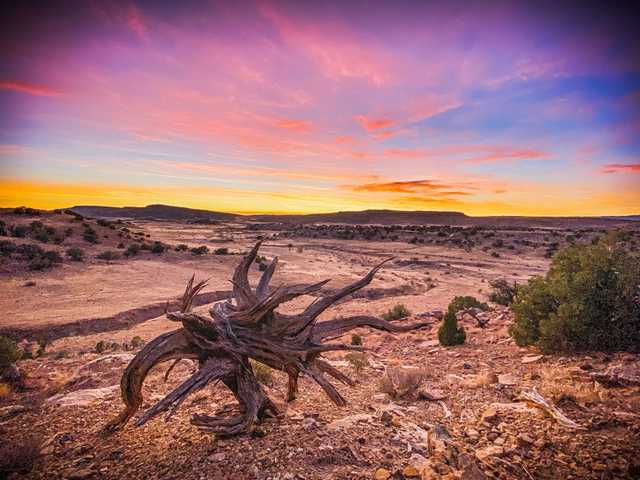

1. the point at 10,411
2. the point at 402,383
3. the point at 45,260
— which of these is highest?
the point at 402,383

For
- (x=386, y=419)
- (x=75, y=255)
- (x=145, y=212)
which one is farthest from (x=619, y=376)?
(x=145, y=212)

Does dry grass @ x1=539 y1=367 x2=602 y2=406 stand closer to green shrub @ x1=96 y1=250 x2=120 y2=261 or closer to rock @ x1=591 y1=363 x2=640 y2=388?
rock @ x1=591 y1=363 x2=640 y2=388

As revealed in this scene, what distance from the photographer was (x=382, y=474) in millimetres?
3303

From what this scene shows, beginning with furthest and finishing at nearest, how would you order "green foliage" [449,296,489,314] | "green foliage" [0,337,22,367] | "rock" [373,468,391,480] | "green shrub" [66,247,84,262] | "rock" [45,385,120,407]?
"green shrub" [66,247,84,262] < "green foliage" [449,296,489,314] < "green foliage" [0,337,22,367] < "rock" [45,385,120,407] < "rock" [373,468,391,480]

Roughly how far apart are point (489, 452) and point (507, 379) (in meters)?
2.45

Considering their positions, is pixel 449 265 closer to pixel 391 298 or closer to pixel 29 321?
pixel 391 298

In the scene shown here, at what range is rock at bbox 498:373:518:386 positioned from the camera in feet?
18.0

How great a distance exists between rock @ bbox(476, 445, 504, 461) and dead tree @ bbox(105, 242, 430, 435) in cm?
136

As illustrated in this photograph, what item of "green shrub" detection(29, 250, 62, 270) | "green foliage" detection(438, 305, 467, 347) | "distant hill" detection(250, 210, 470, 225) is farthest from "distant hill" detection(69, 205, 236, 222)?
"green foliage" detection(438, 305, 467, 347)

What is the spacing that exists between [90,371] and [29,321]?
7371mm

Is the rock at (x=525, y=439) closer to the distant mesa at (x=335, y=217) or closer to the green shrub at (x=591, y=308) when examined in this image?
the green shrub at (x=591, y=308)

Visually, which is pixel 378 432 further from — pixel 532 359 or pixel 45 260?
pixel 45 260

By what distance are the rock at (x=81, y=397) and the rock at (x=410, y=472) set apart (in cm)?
446

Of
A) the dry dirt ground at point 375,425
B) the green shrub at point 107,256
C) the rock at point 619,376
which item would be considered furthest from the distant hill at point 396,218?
the rock at point 619,376
